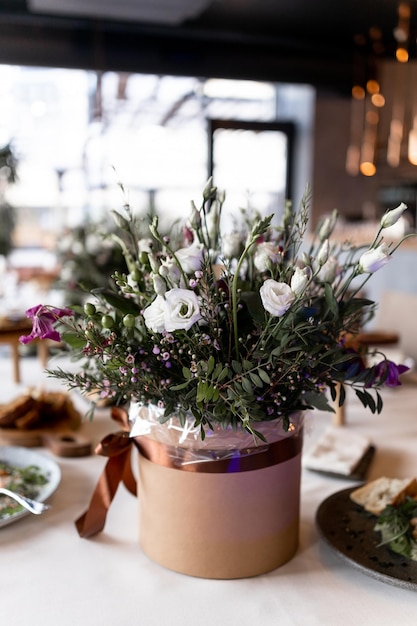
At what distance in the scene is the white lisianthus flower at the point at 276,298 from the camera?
60cm

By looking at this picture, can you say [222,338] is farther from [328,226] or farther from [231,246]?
[328,226]

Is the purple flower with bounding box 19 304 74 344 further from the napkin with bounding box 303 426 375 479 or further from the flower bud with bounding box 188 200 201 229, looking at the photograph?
the napkin with bounding box 303 426 375 479

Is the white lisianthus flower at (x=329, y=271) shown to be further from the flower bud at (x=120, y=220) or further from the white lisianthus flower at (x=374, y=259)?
the flower bud at (x=120, y=220)

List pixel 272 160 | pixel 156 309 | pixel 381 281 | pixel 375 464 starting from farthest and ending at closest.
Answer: pixel 272 160 < pixel 381 281 < pixel 375 464 < pixel 156 309

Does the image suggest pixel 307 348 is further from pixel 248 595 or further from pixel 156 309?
pixel 248 595

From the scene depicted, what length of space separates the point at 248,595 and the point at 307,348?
0.30m

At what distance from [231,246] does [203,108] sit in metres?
5.94

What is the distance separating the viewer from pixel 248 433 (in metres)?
0.71

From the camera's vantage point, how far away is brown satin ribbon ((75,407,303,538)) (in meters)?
0.72

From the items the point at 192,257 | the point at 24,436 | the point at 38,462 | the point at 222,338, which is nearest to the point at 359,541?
the point at 222,338

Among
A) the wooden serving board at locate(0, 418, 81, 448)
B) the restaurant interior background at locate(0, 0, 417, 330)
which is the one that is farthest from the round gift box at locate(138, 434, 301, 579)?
the restaurant interior background at locate(0, 0, 417, 330)

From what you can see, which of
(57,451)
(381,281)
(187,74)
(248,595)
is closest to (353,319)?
(248,595)

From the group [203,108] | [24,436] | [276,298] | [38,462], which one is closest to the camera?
[276,298]

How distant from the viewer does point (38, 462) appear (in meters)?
1.04
